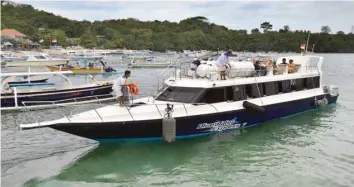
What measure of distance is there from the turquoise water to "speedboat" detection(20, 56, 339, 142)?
22.3 inches

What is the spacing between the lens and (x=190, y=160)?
11.4 meters

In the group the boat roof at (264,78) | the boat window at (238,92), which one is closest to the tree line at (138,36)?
the boat roof at (264,78)

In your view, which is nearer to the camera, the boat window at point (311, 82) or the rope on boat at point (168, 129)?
the rope on boat at point (168, 129)

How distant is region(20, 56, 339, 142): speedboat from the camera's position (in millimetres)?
11422

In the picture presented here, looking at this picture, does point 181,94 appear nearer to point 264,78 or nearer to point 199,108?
point 199,108

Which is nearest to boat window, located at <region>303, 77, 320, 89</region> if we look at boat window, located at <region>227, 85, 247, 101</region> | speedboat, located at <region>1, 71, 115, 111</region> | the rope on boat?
boat window, located at <region>227, 85, 247, 101</region>

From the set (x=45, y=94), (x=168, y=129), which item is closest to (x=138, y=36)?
(x=45, y=94)

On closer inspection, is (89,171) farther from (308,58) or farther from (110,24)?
(110,24)

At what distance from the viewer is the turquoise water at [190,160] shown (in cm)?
988

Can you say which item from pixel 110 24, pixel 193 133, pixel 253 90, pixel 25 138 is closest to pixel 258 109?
pixel 253 90

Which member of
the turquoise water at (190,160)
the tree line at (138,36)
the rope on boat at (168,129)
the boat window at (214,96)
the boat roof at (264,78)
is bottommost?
the turquoise water at (190,160)

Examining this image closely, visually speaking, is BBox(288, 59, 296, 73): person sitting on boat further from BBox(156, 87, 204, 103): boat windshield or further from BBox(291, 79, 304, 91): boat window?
BBox(156, 87, 204, 103): boat windshield

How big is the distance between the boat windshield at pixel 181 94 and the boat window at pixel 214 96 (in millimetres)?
258

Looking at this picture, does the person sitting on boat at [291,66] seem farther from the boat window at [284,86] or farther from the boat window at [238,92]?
the boat window at [238,92]
